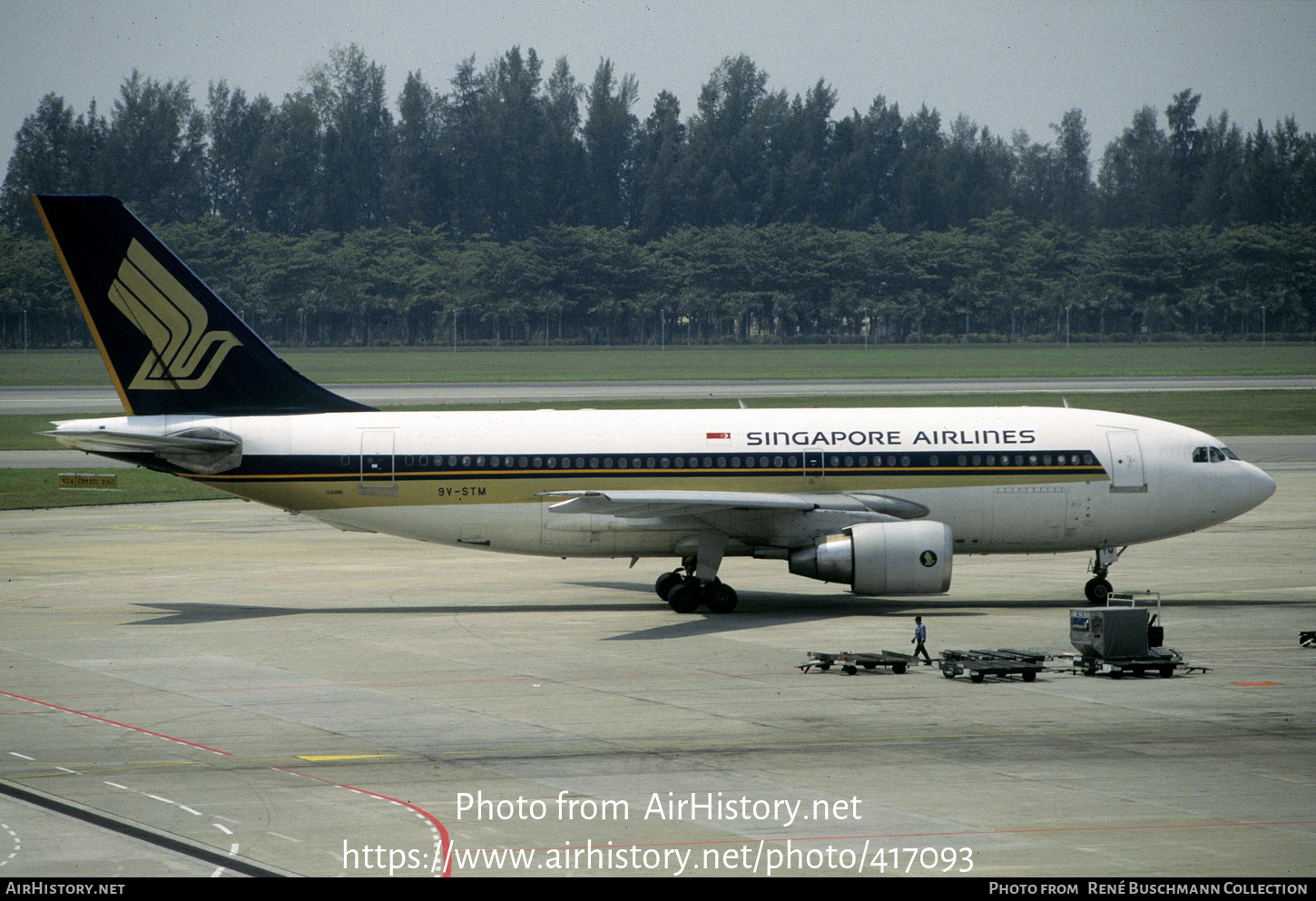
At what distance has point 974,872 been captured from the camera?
14.6 meters

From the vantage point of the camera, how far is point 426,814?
671 inches

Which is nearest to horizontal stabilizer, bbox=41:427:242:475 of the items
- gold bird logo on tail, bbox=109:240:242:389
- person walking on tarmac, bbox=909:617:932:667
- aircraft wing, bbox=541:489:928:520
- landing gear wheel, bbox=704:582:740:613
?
gold bird logo on tail, bbox=109:240:242:389

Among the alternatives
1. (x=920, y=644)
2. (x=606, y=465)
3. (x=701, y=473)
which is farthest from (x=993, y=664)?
(x=606, y=465)

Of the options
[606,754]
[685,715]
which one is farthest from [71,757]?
[685,715]

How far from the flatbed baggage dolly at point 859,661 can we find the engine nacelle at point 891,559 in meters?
4.65

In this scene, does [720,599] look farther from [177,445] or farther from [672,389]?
[672,389]

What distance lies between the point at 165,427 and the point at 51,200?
234 inches

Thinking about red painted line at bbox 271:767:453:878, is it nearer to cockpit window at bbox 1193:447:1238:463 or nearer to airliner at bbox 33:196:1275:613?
airliner at bbox 33:196:1275:613

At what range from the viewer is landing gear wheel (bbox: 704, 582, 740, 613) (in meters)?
32.5

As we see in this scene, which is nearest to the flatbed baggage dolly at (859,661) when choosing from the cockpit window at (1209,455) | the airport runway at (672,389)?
the cockpit window at (1209,455)

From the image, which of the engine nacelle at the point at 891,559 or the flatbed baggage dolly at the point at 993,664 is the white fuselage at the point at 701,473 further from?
the flatbed baggage dolly at the point at 993,664

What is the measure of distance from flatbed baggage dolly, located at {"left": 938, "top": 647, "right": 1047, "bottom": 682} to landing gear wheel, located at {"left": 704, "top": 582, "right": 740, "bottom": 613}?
7.39m

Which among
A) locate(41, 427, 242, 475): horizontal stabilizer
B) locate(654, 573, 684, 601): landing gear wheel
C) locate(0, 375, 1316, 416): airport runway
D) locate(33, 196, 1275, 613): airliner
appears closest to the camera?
locate(41, 427, 242, 475): horizontal stabilizer
